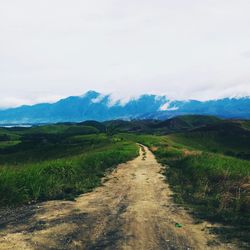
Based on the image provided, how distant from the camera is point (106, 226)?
14477 millimetres

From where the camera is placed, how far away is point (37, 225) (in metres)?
14.5

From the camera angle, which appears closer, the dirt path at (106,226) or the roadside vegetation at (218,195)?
the dirt path at (106,226)

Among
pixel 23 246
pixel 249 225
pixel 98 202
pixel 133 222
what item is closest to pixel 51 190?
pixel 98 202

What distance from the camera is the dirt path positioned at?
40.5ft

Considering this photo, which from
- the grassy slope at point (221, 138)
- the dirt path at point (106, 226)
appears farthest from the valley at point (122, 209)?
the grassy slope at point (221, 138)

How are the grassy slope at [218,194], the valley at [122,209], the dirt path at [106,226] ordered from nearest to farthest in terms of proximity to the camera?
the dirt path at [106,226]
the valley at [122,209]
the grassy slope at [218,194]

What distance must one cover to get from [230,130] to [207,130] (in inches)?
503

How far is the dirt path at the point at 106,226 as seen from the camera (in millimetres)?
12344

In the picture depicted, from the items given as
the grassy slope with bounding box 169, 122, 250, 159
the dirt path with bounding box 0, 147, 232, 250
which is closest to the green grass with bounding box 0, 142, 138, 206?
the dirt path with bounding box 0, 147, 232, 250

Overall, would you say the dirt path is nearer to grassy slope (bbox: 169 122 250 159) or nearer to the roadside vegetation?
the roadside vegetation

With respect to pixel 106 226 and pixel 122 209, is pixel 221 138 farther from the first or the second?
pixel 106 226

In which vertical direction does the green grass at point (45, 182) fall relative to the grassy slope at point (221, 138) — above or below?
above

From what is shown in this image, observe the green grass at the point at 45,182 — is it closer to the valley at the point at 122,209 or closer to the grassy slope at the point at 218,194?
the valley at the point at 122,209

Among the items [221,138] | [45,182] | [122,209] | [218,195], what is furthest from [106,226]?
[221,138]
